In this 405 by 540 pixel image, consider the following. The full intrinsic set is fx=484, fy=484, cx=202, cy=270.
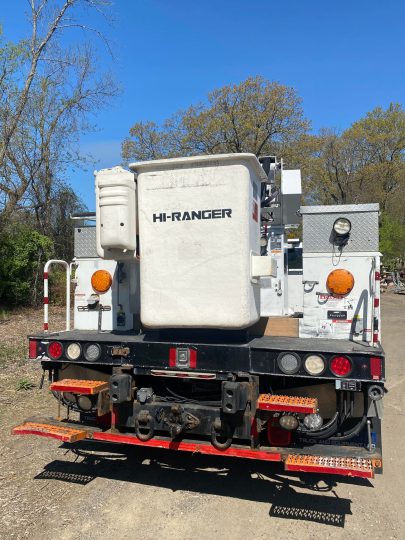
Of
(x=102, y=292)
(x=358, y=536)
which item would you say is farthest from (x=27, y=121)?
(x=358, y=536)

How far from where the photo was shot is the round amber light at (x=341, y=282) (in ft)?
13.2

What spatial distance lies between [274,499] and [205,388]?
1.04 meters

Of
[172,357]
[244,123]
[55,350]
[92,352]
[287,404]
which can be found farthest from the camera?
[244,123]

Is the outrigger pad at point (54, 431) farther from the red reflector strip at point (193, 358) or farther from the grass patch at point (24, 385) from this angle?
the grass patch at point (24, 385)

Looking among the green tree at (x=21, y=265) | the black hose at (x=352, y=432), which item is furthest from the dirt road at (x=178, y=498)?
the green tree at (x=21, y=265)

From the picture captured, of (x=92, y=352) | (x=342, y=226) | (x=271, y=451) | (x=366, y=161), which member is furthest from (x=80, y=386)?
(x=366, y=161)

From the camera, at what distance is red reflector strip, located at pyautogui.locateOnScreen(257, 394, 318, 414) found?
11.3 ft

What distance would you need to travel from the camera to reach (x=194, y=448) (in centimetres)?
374

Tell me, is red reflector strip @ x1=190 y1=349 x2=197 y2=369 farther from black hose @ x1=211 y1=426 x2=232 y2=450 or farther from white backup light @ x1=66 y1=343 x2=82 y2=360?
white backup light @ x1=66 y1=343 x2=82 y2=360

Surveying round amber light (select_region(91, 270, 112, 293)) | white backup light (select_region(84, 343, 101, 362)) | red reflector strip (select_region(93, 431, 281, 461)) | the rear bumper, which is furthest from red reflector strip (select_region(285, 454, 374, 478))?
round amber light (select_region(91, 270, 112, 293))

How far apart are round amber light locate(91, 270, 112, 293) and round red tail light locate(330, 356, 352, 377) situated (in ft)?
7.28

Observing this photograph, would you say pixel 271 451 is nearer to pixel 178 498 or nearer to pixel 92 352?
pixel 178 498

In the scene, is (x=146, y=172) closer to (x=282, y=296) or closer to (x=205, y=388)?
(x=205, y=388)

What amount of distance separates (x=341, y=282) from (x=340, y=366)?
81 centimetres
